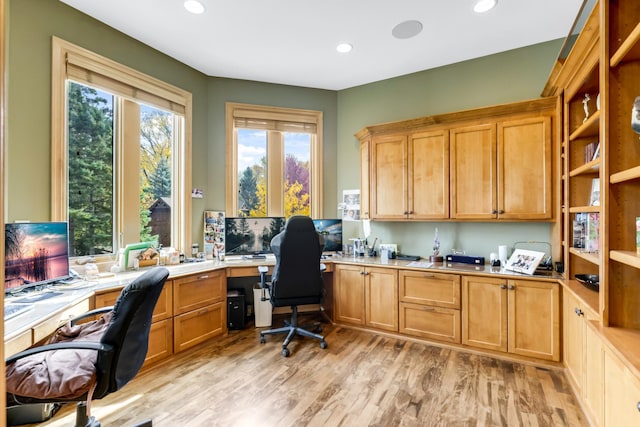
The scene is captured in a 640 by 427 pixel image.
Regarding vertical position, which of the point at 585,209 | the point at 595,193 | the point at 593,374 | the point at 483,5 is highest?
the point at 483,5

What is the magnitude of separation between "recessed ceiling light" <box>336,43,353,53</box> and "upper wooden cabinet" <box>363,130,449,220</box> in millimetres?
1008

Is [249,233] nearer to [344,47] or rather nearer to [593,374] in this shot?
[344,47]

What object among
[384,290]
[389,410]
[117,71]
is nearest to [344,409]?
[389,410]

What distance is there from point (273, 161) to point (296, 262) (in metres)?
1.68

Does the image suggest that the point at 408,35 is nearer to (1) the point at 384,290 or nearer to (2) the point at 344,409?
(1) the point at 384,290

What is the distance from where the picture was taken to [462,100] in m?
3.40

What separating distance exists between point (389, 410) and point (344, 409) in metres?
0.31

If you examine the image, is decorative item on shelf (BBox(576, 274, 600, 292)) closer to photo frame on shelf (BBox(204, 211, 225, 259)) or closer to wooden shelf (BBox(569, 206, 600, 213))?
wooden shelf (BBox(569, 206, 600, 213))

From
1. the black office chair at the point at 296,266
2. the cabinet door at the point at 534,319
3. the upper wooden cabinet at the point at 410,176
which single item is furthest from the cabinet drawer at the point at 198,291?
the cabinet door at the point at 534,319

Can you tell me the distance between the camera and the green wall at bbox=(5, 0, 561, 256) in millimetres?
2246

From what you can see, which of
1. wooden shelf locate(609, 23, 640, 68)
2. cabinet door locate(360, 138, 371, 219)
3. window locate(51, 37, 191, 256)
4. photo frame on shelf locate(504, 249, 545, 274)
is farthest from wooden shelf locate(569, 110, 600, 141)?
window locate(51, 37, 191, 256)

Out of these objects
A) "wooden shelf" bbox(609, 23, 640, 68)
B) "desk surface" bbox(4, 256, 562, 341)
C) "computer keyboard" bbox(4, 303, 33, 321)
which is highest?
"wooden shelf" bbox(609, 23, 640, 68)

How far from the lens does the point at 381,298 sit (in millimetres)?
3283

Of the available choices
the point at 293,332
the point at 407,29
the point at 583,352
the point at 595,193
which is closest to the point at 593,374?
the point at 583,352
